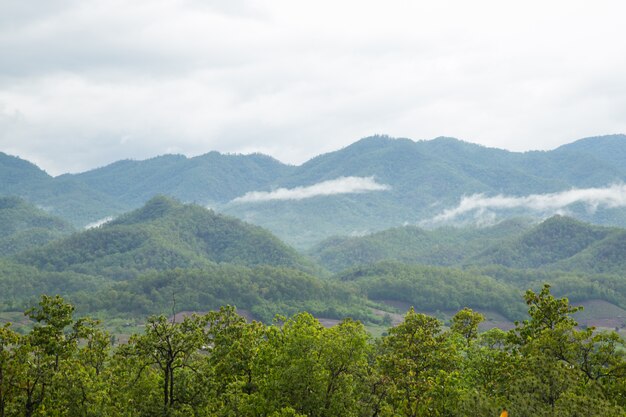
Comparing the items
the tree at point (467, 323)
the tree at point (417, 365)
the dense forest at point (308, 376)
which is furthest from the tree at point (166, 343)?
the tree at point (467, 323)

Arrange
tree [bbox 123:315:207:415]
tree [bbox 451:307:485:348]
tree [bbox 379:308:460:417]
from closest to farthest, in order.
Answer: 1. tree [bbox 123:315:207:415]
2. tree [bbox 379:308:460:417]
3. tree [bbox 451:307:485:348]

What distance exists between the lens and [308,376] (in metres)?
52.3

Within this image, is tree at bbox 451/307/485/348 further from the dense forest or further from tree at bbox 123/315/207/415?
tree at bbox 123/315/207/415

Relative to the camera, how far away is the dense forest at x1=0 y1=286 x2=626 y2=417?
4769cm

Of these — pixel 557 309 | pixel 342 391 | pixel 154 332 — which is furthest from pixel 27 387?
pixel 557 309

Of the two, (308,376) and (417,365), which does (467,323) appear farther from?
(308,376)

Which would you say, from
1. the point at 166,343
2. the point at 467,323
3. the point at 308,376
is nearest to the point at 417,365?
the point at 308,376

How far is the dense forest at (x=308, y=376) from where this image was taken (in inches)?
1877

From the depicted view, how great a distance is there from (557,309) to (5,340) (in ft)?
152

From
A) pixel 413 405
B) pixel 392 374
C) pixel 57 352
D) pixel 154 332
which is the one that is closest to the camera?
pixel 154 332

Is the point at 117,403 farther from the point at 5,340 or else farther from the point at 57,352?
the point at 5,340

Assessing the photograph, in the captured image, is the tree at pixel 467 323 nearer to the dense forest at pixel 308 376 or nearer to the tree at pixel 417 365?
the tree at pixel 417 365

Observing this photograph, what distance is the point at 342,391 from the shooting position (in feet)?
174

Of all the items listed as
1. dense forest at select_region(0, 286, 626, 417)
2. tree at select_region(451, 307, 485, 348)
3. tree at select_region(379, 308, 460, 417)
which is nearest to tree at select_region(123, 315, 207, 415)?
dense forest at select_region(0, 286, 626, 417)
